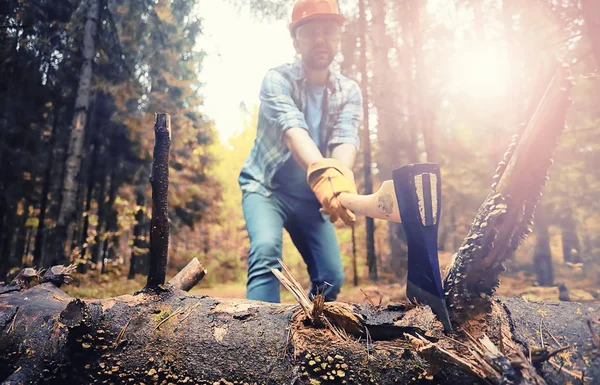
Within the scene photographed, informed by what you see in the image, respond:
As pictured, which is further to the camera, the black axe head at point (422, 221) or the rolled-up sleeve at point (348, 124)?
the rolled-up sleeve at point (348, 124)

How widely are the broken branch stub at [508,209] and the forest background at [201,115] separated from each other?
544cm

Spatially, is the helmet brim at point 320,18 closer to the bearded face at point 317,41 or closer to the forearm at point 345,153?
the bearded face at point 317,41

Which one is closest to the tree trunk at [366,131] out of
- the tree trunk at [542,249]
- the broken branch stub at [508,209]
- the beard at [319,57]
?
the tree trunk at [542,249]

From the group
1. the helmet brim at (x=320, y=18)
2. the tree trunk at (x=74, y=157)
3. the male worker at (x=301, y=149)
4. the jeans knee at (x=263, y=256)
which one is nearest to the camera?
the jeans knee at (x=263, y=256)

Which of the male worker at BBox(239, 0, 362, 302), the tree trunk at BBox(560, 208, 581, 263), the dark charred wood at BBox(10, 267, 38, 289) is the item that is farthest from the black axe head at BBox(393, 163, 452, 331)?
the tree trunk at BBox(560, 208, 581, 263)

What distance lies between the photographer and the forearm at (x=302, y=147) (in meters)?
2.31

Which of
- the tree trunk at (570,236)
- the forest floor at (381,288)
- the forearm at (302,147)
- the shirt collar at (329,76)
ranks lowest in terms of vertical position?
the forest floor at (381,288)

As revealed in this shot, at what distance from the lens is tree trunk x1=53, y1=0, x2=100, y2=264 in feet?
23.0

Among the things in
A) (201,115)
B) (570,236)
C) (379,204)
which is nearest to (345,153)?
(379,204)

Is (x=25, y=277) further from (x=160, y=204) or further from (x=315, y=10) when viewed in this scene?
(x=315, y=10)

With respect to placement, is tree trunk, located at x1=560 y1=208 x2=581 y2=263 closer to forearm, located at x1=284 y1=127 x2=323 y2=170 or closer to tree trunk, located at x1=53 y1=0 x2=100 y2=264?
forearm, located at x1=284 y1=127 x2=323 y2=170

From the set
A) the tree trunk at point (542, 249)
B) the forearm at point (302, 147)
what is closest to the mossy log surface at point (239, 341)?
the forearm at point (302, 147)

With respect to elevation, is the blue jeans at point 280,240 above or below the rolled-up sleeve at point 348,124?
below

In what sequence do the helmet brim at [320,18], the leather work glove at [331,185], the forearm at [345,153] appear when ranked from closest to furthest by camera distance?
the leather work glove at [331,185]
the helmet brim at [320,18]
the forearm at [345,153]
